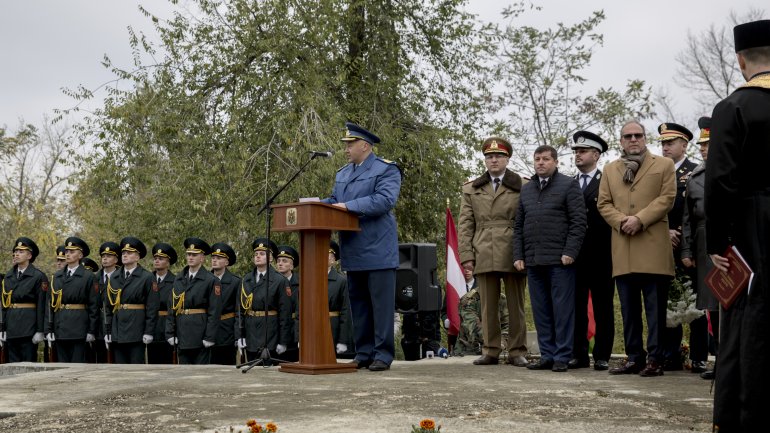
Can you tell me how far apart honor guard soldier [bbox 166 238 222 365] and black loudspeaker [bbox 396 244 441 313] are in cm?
198

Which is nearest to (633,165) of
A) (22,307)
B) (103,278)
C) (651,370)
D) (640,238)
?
(640,238)

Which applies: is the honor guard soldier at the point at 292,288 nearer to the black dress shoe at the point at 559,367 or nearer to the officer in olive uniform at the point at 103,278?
the officer in olive uniform at the point at 103,278

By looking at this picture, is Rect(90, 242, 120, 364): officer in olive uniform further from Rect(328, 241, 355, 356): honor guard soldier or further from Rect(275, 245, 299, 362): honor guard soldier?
Rect(328, 241, 355, 356): honor guard soldier

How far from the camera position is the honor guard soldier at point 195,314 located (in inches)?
365

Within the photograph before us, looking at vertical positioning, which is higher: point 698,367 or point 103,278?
point 103,278

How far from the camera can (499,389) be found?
5289 millimetres

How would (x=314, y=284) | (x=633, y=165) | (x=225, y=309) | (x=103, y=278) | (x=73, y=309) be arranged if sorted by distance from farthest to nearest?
(x=103, y=278) < (x=73, y=309) < (x=225, y=309) < (x=633, y=165) < (x=314, y=284)

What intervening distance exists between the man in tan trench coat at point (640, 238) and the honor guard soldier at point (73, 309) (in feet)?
19.5

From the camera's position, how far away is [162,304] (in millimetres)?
9750

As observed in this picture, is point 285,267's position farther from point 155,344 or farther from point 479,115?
point 479,115

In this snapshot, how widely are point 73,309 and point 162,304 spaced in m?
1.01

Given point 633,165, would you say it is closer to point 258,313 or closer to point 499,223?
point 499,223

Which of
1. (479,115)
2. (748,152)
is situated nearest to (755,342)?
(748,152)

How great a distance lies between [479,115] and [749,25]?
13.1 meters
